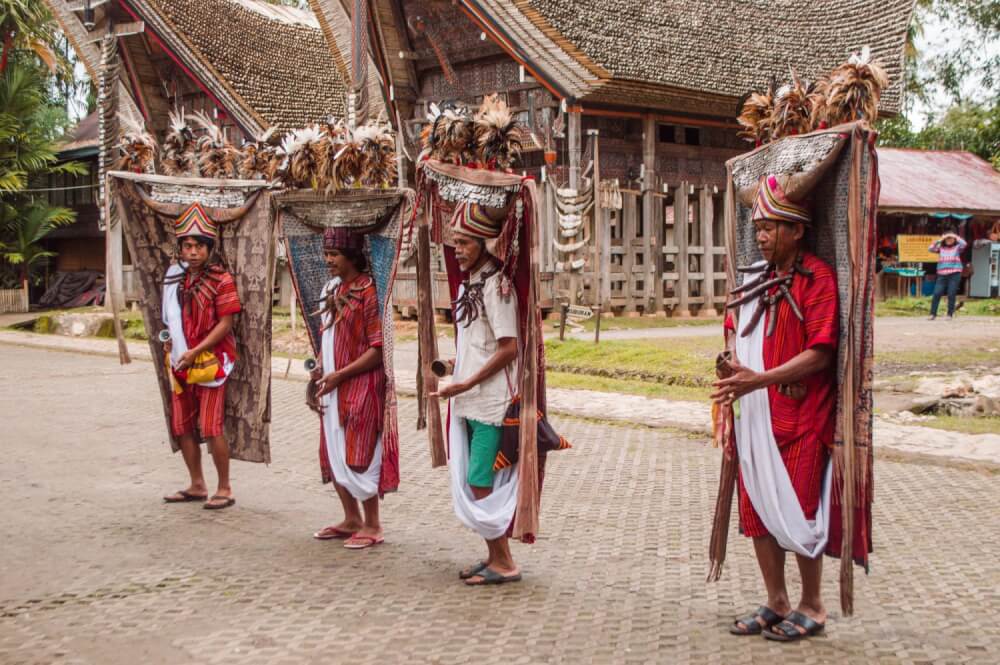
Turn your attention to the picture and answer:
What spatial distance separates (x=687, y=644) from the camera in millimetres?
4070

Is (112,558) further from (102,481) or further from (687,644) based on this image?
(687,644)

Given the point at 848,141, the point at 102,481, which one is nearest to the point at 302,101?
the point at 102,481

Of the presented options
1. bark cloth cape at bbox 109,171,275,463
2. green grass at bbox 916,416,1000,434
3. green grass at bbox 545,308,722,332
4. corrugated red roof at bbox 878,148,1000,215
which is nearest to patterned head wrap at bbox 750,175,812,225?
bark cloth cape at bbox 109,171,275,463

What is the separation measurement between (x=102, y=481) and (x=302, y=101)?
64.6 feet

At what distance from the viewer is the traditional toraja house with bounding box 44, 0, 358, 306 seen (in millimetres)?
23844

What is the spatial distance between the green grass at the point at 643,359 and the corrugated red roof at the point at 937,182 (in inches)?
519

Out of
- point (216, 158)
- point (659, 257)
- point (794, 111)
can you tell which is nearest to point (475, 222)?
point (794, 111)

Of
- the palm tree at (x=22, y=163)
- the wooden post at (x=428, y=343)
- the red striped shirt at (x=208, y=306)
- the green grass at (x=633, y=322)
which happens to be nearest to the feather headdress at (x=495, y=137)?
the wooden post at (x=428, y=343)

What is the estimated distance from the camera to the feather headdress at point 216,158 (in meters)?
6.68

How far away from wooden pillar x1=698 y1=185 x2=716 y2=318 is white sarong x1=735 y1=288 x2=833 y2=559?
17087 mm

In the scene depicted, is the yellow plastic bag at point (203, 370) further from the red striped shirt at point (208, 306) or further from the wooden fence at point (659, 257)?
the wooden fence at point (659, 257)

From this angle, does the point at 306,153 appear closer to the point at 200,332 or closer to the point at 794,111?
the point at 200,332

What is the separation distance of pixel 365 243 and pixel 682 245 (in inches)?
614

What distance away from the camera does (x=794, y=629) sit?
4.09 metres
